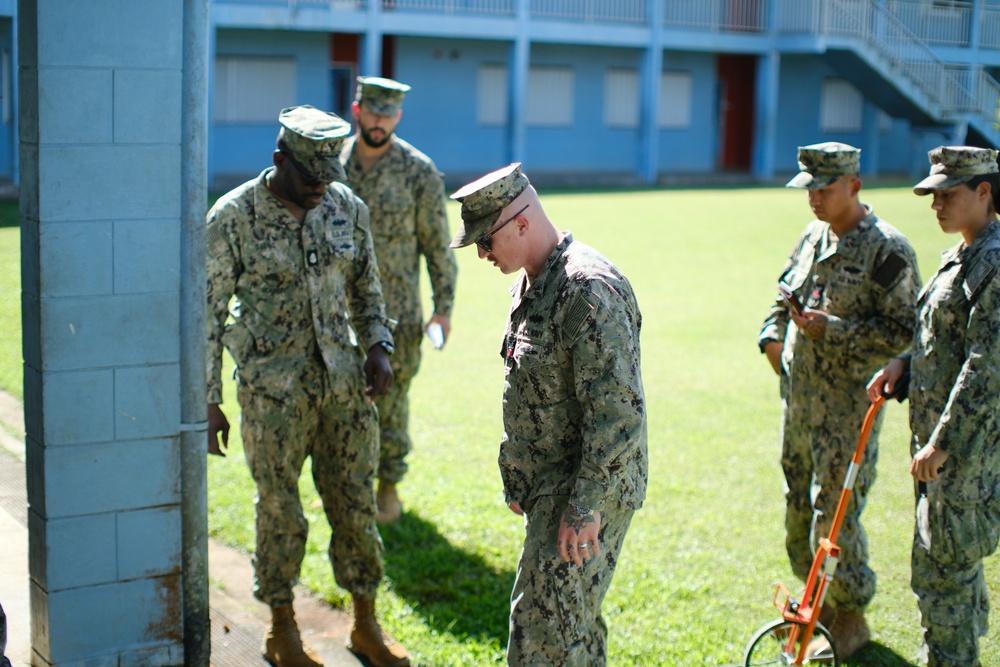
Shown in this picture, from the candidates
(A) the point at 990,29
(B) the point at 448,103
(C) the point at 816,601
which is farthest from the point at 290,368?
(A) the point at 990,29

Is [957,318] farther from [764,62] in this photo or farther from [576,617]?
[764,62]

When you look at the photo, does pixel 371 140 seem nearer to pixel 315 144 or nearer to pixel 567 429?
pixel 315 144

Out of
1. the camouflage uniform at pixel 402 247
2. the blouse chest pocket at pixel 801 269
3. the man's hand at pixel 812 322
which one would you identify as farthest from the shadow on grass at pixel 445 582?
the blouse chest pocket at pixel 801 269

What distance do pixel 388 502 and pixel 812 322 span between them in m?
2.77

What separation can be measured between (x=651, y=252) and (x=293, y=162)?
42.1 feet

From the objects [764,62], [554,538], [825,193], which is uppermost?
[764,62]

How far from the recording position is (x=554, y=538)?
373cm

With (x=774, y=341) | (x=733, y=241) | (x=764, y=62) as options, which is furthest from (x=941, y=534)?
(x=764, y=62)

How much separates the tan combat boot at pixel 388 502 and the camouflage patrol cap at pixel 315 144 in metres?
2.44

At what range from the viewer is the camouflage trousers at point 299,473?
471 centimetres

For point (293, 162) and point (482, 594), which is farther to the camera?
point (482, 594)

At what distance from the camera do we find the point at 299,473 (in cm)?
482

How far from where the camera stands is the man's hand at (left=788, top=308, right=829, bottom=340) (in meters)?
4.92

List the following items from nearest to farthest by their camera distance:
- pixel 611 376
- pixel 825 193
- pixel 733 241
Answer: pixel 611 376 < pixel 825 193 < pixel 733 241
